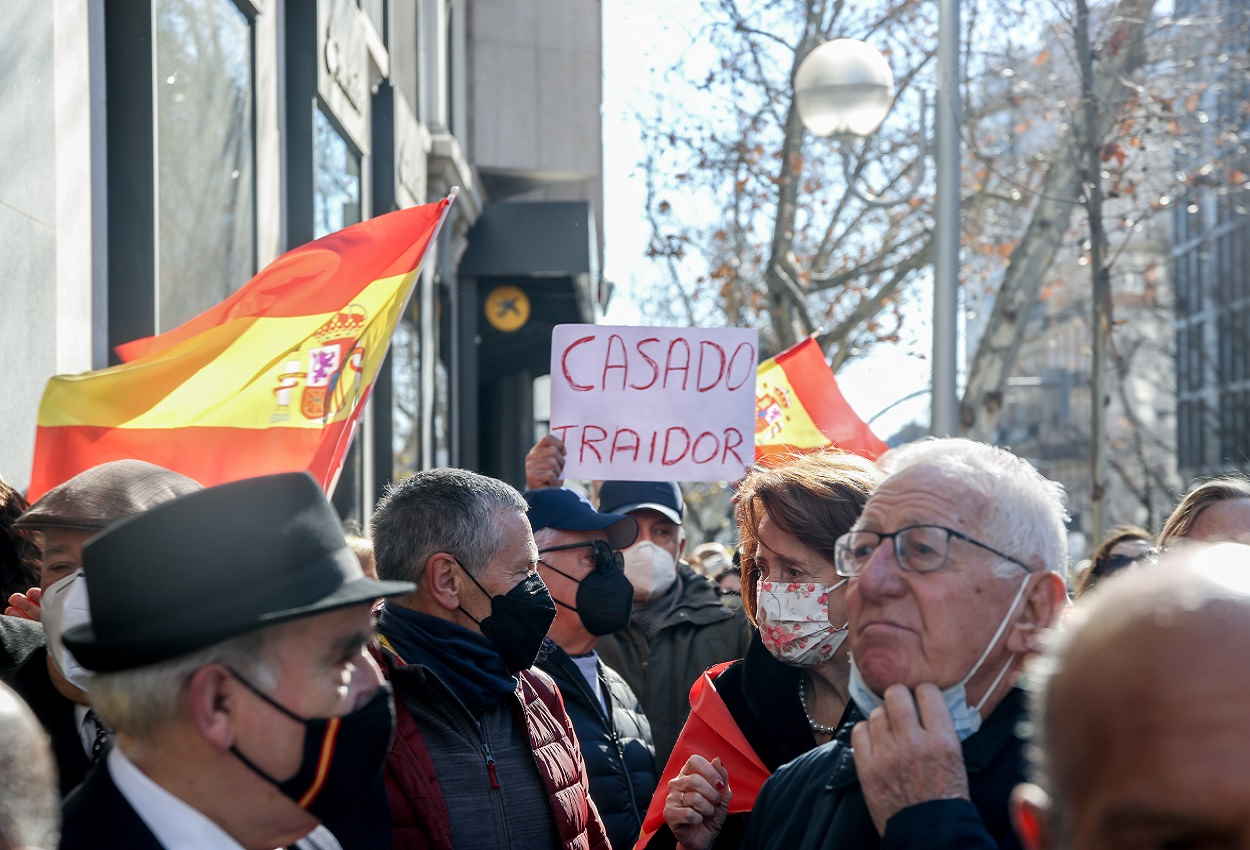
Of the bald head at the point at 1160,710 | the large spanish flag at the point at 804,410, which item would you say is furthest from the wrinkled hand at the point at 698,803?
the large spanish flag at the point at 804,410

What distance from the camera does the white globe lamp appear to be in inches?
460

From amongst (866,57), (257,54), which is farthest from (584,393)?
(866,57)

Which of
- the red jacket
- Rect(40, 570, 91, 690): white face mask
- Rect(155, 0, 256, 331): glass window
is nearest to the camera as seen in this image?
Rect(40, 570, 91, 690): white face mask

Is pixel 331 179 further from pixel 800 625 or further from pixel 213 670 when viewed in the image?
pixel 213 670

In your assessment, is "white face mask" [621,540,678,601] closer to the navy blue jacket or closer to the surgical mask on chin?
Result: the navy blue jacket

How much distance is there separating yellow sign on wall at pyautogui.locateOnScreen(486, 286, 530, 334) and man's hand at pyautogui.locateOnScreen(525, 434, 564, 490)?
1390 centimetres

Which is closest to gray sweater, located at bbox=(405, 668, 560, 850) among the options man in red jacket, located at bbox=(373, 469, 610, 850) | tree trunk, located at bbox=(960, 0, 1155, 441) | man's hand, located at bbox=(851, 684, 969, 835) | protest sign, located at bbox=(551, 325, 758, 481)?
man in red jacket, located at bbox=(373, 469, 610, 850)

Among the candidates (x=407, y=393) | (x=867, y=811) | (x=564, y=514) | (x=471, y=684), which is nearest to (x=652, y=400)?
(x=564, y=514)

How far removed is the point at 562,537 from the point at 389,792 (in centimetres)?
174

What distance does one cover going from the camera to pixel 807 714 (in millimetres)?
3957

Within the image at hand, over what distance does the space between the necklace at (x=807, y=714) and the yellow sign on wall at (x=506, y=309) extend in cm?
1623

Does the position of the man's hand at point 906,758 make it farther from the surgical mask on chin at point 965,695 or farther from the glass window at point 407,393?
the glass window at point 407,393

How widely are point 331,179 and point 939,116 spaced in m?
4.37

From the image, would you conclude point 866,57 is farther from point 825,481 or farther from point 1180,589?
point 1180,589
